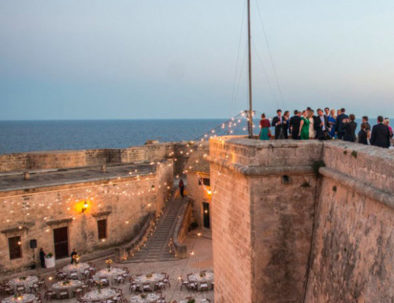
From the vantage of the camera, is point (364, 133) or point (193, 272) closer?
point (364, 133)

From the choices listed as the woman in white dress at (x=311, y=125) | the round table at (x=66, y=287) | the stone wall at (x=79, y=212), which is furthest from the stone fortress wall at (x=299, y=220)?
the stone wall at (x=79, y=212)

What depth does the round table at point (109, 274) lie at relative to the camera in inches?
781

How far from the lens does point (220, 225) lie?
40.8 feet

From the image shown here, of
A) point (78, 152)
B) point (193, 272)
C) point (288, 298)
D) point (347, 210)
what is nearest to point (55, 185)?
point (193, 272)

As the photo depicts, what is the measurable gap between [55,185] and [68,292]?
18.3ft

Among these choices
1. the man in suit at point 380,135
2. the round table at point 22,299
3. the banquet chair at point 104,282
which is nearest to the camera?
the man in suit at point 380,135

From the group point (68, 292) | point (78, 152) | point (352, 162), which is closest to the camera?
point (352, 162)

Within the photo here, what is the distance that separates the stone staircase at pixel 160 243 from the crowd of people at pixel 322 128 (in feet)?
40.3

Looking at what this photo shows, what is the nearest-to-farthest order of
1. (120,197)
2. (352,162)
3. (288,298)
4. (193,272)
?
(352,162), (288,298), (193,272), (120,197)

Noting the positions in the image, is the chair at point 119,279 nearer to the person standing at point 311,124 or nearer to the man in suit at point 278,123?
the man in suit at point 278,123

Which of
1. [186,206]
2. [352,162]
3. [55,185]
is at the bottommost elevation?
[186,206]

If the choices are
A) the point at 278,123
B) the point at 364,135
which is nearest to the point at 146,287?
the point at 278,123

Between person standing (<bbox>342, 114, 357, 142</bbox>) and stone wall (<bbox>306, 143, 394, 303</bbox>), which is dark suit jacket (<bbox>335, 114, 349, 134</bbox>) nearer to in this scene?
person standing (<bbox>342, 114, 357, 142</bbox>)

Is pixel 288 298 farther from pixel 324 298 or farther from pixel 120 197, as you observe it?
pixel 120 197
